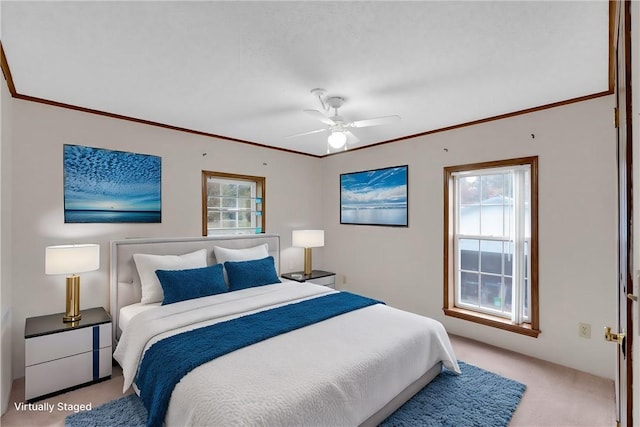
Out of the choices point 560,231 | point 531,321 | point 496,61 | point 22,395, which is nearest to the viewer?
point 496,61

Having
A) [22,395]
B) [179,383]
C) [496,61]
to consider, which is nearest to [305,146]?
[496,61]

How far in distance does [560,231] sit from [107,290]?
439 centimetres

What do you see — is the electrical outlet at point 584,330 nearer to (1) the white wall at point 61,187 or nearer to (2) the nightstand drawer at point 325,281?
(2) the nightstand drawer at point 325,281

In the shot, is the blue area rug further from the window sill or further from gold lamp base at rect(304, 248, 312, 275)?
gold lamp base at rect(304, 248, 312, 275)

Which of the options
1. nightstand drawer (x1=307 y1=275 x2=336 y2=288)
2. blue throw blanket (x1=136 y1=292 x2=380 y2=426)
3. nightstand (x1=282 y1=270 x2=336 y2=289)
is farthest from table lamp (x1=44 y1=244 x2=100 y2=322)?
nightstand drawer (x1=307 y1=275 x2=336 y2=288)

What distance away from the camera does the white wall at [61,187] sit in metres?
2.72

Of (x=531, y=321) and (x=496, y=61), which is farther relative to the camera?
(x=531, y=321)

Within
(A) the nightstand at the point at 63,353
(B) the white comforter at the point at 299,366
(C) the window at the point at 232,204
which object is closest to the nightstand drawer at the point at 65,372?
(A) the nightstand at the point at 63,353

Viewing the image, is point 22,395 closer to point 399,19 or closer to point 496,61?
point 399,19

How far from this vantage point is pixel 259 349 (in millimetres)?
2002

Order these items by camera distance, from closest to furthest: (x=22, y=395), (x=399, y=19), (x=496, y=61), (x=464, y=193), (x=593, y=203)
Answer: (x=399, y=19), (x=496, y=61), (x=22, y=395), (x=593, y=203), (x=464, y=193)

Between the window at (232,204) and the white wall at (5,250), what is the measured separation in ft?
5.76

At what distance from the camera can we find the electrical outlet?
275cm

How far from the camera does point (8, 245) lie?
8.25ft
